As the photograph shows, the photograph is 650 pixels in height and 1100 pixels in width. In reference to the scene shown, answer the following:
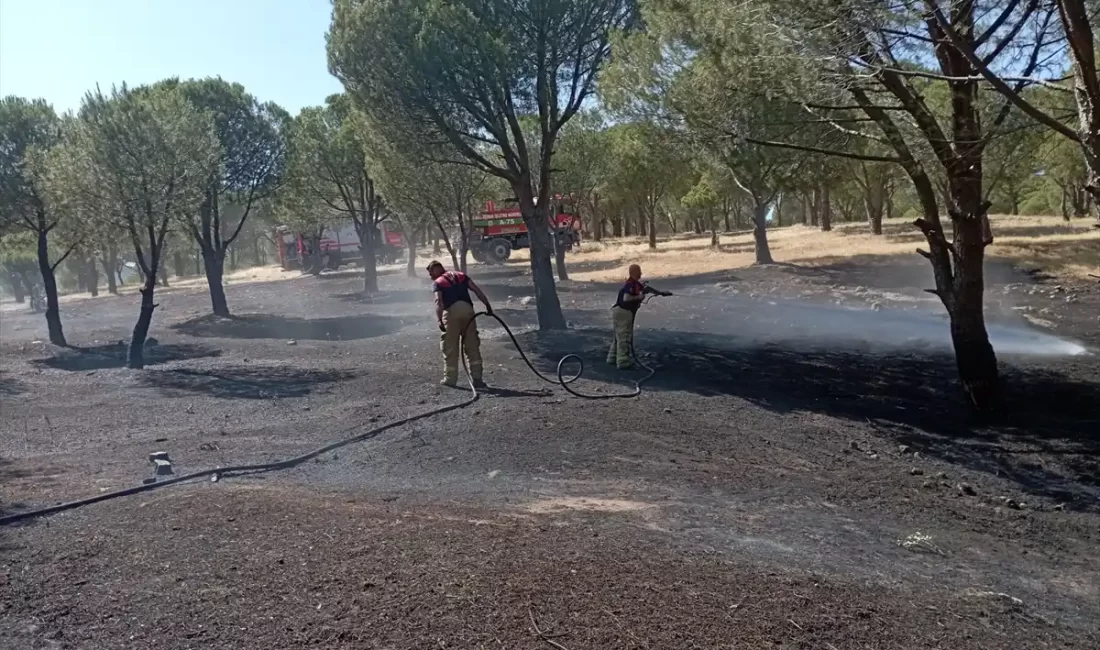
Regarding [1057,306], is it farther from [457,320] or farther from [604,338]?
[457,320]

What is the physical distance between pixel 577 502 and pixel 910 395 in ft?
22.7

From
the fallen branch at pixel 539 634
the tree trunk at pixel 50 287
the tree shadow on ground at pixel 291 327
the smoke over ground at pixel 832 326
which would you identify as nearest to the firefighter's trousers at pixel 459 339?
the smoke over ground at pixel 832 326

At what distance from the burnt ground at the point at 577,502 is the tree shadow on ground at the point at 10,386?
9 cm

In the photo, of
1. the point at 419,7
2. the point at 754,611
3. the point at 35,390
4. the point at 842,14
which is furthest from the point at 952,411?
the point at 35,390

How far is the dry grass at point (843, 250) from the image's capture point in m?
28.8

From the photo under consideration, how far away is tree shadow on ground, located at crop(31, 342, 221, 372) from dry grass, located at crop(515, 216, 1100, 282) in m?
17.2

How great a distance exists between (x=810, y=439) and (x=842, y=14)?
435 centimetres

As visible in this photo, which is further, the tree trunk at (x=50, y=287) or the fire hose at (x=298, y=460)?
the tree trunk at (x=50, y=287)

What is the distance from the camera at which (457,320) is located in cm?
1178

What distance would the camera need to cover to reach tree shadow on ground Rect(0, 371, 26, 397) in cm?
1420

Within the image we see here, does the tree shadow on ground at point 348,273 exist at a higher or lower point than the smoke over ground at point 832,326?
higher

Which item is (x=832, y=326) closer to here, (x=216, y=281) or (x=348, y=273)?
(x=216, y=281)

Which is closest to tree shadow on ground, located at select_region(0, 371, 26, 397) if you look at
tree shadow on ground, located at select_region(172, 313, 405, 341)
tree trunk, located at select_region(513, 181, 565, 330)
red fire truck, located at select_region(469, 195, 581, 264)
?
tree shadow on ground, located at select_region(172, 313, 405, 341)

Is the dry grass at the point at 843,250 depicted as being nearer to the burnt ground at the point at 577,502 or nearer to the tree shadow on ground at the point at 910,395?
the burnt ground at the point at 577,502
